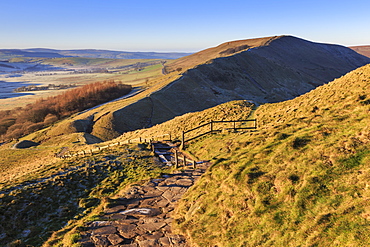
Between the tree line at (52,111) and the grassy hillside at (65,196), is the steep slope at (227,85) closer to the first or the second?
the tree line at (52,111)

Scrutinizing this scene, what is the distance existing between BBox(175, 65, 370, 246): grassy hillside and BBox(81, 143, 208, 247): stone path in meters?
0.98

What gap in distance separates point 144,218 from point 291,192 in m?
7.34

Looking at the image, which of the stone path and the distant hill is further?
the distant hill

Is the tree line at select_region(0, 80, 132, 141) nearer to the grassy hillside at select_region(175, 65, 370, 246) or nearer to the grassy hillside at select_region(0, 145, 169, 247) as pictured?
the grassy hillside at select_region(0, 145, 169, 247)

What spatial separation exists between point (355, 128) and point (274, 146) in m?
4.02

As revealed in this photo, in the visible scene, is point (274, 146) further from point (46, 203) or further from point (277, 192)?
point (46, 203)

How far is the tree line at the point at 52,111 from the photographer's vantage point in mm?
81800

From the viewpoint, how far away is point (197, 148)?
75.2 ft

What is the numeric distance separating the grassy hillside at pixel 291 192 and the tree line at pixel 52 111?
81.9m

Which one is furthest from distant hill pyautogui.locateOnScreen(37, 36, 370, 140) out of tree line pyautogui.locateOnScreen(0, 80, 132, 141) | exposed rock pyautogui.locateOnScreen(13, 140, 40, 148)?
tree line pyautogui.locateOnScreen(0, 80, 132, 141)

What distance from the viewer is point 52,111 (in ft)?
315

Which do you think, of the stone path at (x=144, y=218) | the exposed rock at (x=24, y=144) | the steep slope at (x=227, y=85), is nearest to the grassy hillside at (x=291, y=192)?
the stone path at (x=144, y=218)

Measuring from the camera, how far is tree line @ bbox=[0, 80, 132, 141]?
3220 inches

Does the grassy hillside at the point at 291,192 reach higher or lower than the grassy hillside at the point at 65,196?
higher
